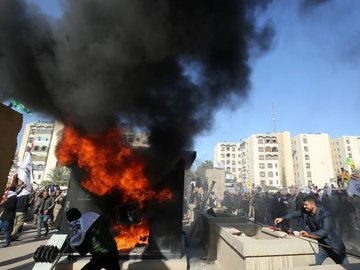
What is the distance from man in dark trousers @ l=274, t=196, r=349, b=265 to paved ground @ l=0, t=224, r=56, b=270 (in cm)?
668

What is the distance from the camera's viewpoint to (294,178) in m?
88.4

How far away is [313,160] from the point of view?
86312mm

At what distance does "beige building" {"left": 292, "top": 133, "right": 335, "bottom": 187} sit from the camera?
3324 inches

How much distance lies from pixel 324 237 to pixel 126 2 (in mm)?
6518

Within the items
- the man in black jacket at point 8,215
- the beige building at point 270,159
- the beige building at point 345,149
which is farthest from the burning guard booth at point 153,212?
the beige building at point 345,149

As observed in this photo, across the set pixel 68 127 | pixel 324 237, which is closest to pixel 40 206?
pixel 68 127

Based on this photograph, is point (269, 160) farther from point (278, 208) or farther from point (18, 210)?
point (18, 210)

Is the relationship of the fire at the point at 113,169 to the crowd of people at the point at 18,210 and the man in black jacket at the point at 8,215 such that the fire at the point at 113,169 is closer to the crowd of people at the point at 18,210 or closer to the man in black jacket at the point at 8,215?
the crowd of people at the point at 18,210

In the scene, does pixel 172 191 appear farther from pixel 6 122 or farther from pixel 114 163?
pixel 6 122

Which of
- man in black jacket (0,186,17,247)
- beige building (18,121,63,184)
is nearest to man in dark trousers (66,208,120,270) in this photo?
man in black jacket (0,186,17,247)

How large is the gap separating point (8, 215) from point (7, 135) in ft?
22.8

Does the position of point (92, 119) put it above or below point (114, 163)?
above

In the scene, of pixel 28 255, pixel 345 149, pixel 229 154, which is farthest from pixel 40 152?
pixel 345 149

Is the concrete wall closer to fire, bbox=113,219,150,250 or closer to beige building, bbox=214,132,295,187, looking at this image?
fire, bbox=113,219,150,250
